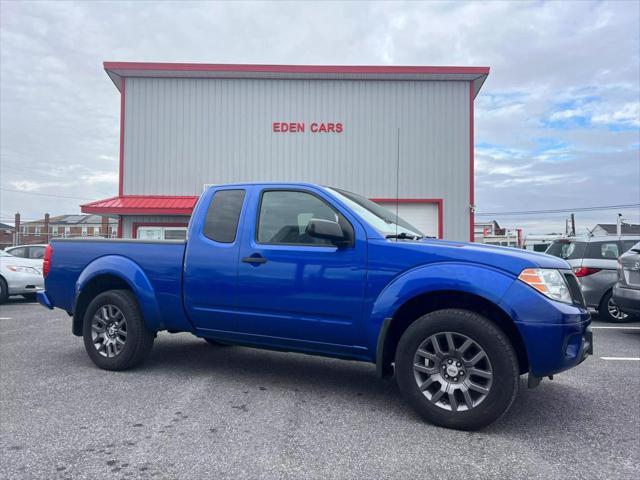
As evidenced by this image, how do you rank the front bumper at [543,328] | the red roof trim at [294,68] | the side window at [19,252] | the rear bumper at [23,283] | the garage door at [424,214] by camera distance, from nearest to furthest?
1. the front bumper at [543,328]
2. the rear bumper at [23,283]
3. the side window at [19,252]
4. the red roof trim at [294,68]
5. the garage door at [424,214]

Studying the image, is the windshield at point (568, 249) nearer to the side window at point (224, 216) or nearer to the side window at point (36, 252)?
the side window at point (224, 216)

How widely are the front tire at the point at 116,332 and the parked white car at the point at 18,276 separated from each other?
7.35m

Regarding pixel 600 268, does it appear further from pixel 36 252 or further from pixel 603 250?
pixel 36 252

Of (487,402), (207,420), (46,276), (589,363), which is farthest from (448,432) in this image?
(46,276)

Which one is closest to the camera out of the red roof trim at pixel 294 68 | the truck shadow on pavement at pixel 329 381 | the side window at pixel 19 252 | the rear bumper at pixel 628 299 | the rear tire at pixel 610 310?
the truck shadow on pavement at pixel 329 381

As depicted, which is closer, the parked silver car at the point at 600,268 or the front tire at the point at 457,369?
the front tire at the point at 457,369

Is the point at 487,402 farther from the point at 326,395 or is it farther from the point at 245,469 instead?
the point at 245,469

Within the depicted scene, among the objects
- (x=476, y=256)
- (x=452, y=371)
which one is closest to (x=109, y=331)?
(x=452, y=371)

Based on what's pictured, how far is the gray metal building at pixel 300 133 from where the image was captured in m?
16.6

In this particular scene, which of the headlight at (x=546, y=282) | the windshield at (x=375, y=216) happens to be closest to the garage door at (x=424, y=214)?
the windshield at (x=375, y=216)

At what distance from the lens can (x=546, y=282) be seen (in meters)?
3.26

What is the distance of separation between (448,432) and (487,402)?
350 mm

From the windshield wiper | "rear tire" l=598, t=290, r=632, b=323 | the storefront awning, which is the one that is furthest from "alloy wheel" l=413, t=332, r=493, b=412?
the storefront awning

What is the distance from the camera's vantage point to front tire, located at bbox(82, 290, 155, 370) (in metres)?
4.55
